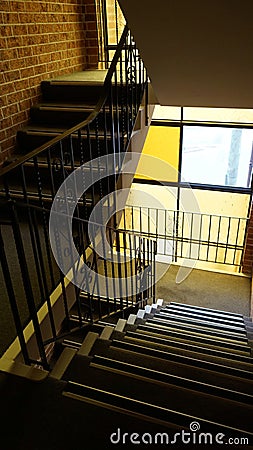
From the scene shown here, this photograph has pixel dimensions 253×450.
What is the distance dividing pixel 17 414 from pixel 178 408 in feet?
2.10

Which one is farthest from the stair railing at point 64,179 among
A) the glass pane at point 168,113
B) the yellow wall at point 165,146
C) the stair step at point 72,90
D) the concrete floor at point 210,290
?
the concrete floor at point 210,290

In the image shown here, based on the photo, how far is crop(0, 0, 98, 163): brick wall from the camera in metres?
3.20

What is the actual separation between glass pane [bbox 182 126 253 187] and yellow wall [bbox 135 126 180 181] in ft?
0.45

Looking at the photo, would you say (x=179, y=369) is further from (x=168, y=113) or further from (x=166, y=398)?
(x=168, y=113)

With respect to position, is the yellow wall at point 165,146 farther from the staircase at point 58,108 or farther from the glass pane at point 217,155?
the staircase at point 58,108

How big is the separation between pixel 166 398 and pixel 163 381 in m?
0.15

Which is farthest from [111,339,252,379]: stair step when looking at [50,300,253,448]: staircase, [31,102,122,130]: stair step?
[31,102,122,130]: stair step

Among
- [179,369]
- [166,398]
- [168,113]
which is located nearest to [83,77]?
[168,113]

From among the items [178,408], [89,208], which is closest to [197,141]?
[89,208]

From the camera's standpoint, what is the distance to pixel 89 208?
9.05ft

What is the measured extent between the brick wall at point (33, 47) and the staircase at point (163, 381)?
2.20 meters

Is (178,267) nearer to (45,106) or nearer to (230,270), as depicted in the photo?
(230,270)

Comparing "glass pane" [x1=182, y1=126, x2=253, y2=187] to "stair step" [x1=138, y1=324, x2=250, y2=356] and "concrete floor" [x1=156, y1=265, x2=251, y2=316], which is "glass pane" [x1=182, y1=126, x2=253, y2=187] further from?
"stair step" [x1=138, y1=324, x2=250, y2=356]

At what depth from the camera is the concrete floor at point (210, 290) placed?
4.83 m
